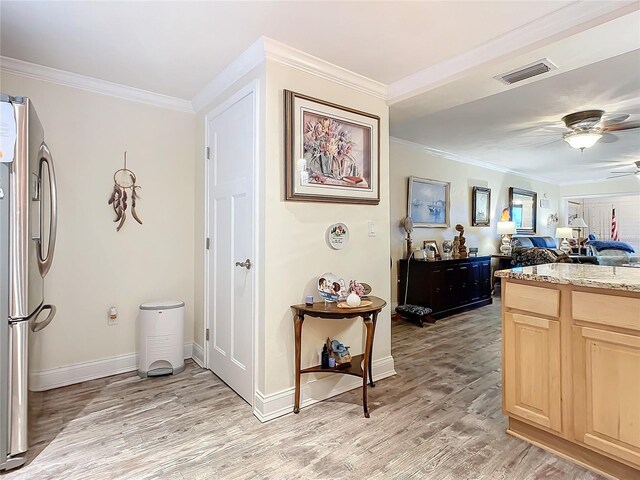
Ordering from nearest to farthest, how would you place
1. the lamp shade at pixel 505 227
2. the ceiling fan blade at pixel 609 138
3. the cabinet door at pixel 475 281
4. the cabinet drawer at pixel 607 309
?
the cabinet drawer at pixel 607 309 < the ceiling fan blade at pixel 609 138 < the cabinet door at pixel 475 281 < the lamp shade at pixel 505 227

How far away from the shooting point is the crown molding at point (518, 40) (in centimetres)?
177

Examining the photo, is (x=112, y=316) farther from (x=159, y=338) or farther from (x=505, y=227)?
(x=505, y=227)

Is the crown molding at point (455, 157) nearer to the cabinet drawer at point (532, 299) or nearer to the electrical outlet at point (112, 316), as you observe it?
the cabinet drawer at point (532, 299)

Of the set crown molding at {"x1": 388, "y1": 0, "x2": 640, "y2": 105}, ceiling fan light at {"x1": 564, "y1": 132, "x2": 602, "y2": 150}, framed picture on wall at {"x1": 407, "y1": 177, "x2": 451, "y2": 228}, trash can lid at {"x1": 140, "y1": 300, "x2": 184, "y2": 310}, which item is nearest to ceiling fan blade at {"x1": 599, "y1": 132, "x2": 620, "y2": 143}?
ceiling fan light at {"x1": 564, "y1": 132, "x2": 602, "y2": 150}

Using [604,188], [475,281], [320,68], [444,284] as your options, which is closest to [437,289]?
[444,284]

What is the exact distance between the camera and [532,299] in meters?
1.92

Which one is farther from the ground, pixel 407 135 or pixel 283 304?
pixel 407 135

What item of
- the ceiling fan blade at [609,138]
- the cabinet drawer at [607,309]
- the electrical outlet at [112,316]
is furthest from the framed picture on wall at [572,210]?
the electrical outlet at [112,316]

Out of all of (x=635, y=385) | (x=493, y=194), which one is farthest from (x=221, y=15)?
(x=493, y=194)

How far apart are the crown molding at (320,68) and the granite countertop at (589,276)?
170cm

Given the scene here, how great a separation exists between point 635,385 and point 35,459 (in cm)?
297

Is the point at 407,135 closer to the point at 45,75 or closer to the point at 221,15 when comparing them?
the point at 221,15

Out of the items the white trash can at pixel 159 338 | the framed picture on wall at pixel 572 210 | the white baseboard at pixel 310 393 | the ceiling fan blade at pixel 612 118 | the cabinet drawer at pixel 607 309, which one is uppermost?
the ceiling fan blade at pixel 612 118

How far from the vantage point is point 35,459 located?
1801mm
